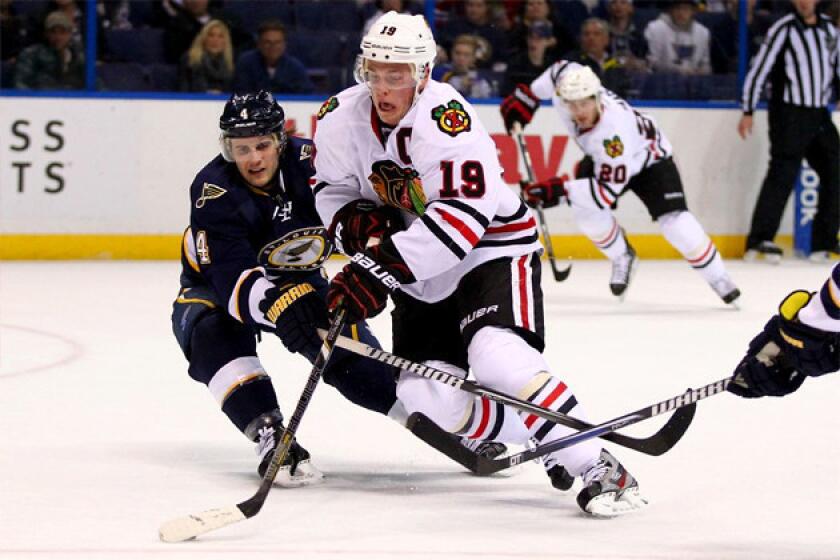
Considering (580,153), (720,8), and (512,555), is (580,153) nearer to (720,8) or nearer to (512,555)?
(720,8)

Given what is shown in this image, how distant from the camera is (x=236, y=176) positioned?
3.54m

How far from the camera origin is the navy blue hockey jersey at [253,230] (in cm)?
345

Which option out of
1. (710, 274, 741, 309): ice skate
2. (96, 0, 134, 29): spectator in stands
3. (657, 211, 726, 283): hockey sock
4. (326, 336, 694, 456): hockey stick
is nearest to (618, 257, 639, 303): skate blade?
(657, 211, 726, 283): hockey sock

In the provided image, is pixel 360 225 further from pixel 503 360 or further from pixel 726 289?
pixel 726 289

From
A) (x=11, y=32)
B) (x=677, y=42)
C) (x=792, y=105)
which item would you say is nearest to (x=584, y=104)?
(x=677, y=42)

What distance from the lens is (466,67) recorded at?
7.88 meters

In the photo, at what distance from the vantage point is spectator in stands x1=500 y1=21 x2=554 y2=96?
7891 millimetres

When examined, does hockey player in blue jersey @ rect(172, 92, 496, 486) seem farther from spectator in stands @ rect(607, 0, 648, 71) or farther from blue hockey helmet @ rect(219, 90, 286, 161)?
spectator in stands @ rect(607, 0, 648, 71)

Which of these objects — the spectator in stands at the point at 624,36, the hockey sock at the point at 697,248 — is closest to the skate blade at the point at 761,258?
the spectator in stands at the point at 624,36

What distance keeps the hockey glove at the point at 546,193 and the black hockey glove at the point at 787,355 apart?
3750mm

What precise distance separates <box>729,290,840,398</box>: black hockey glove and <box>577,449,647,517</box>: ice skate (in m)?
0.35

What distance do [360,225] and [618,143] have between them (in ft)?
10.7

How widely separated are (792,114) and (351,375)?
4995mm

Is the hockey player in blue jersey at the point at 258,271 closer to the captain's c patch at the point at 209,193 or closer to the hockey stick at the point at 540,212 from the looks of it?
the captain's c patch at the point at 209,193
